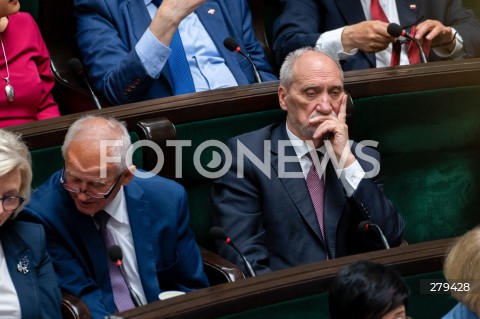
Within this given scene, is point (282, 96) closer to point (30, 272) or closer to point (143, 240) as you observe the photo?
point (143, 240)

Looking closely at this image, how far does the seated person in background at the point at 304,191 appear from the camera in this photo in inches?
71.3

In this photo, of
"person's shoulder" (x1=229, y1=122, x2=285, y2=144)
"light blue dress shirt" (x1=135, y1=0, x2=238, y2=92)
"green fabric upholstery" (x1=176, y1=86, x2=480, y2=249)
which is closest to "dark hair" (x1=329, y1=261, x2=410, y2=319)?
"person's shoulder" (x1=229, y1=122, x2=285, y2=144)

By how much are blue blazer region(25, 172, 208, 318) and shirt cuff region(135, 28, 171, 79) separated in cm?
34

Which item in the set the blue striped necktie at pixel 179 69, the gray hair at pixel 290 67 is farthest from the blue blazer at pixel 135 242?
the blue striped necktie at pixel 179 69

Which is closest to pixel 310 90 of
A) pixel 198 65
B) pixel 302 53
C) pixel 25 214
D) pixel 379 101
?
pixel 302 53

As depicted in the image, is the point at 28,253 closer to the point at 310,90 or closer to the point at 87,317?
the point at 87,317

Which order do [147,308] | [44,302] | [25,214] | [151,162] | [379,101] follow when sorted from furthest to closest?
[379,101] → [151,162] → [25,214] → [44,302] → [147,308]

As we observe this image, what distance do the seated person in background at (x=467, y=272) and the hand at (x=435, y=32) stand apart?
902 millimetres

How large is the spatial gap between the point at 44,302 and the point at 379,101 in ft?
2.71

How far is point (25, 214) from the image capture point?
5.30ft

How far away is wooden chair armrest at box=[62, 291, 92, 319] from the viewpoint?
5.04 feet

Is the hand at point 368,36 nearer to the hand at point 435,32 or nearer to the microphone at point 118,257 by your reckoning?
the hand at point 435,32

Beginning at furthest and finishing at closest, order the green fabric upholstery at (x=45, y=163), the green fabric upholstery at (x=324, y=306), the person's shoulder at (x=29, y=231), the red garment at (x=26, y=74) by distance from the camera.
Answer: the red garment at (x=26, y=74), the green fabric upholstery at (x=45, y=163), the person's shoulder at (x=29, y=231), the green fabric upholstery at (x=324, y=306)

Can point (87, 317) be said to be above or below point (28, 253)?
below
